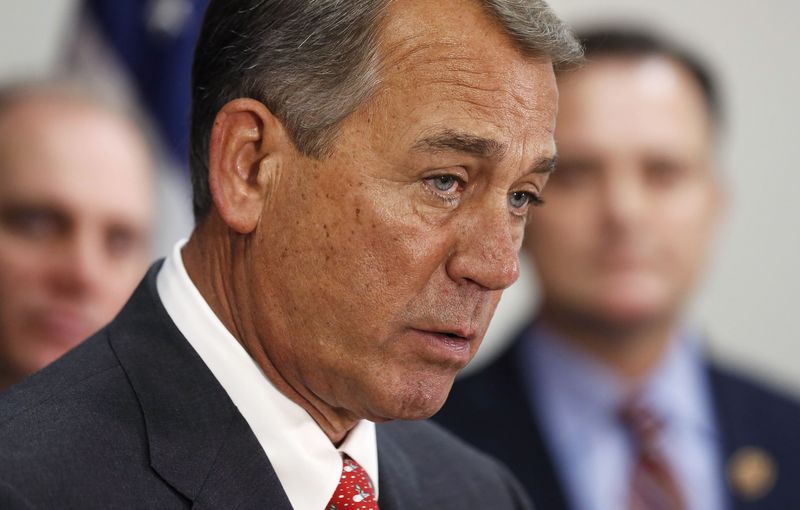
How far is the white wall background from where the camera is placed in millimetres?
6227

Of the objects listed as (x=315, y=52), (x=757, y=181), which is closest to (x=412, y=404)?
(x=315, y=52)

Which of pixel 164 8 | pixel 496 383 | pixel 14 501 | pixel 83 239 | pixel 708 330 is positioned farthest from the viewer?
pixel 708 330

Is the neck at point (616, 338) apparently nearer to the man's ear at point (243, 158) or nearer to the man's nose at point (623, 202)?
the man's nose at point (623, 202)

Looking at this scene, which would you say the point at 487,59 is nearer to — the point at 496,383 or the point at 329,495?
the point at 329,495

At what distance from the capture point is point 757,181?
6289 mm

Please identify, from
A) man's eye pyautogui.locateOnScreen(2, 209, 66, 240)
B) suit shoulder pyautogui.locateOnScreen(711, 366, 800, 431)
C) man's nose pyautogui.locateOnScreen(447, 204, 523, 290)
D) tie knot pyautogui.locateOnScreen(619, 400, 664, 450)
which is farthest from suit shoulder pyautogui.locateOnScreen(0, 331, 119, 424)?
suit shoulder pyautogui.locateOnScreen(711, 366, 800, 431)

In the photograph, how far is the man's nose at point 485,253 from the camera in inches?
79.7

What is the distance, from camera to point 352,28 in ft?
6.74

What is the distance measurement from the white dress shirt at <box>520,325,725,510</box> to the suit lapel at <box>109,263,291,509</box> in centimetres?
237

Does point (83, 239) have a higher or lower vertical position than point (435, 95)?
lower

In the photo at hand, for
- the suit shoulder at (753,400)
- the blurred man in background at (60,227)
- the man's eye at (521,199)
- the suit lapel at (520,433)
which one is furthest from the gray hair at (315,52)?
the suit shoulder at (753,400)

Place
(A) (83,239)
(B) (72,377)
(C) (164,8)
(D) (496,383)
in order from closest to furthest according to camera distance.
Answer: (B) (72,377) → (A) (83,239) → (D) (496,383) → (C) (164,8)

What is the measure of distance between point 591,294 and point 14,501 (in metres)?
2.91

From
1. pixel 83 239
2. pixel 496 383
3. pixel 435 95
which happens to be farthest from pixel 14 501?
pixel 496 383
